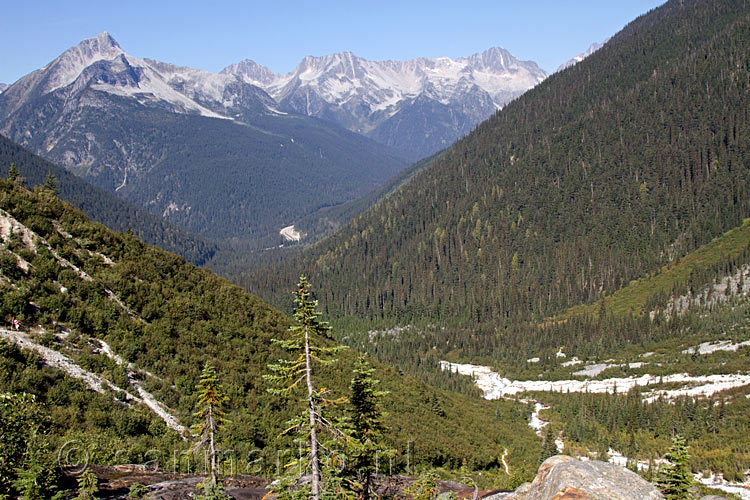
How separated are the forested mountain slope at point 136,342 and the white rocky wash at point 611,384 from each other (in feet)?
158

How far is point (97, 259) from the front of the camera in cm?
4278

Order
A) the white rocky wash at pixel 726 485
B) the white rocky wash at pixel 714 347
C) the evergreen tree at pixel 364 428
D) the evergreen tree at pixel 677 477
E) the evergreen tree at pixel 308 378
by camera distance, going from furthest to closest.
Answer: the white rocky wash at pixel 714 347 < the white rocky wash at pixel 726 485 < the evergreen tree at pixel 677 477 < the evergreen tree at pixel 364 428 < the evergreen tree at pixel 308 378

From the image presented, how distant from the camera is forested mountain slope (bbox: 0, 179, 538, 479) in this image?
2839 centimetres

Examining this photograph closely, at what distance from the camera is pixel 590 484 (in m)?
17.0

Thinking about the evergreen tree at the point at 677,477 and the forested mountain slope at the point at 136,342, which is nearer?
the evergreen tree at the point at 677,477

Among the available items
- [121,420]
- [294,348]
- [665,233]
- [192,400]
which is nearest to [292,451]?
[192,400]

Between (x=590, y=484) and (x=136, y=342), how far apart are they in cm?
3119

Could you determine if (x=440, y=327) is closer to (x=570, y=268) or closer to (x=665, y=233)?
(x=570, y=268)

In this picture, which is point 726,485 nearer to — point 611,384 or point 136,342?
point 611,384

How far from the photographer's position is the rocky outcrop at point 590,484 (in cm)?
1667

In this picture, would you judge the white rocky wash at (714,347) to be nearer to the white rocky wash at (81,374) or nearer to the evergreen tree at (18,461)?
the white rocky wash at (81,374)

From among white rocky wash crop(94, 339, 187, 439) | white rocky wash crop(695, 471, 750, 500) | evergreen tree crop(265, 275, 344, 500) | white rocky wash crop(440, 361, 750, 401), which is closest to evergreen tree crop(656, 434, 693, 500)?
evergreen tree crop(265, 275, 344, 500)

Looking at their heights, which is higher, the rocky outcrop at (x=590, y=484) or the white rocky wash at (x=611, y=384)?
the rocky outcrop at (x=590, y=484)

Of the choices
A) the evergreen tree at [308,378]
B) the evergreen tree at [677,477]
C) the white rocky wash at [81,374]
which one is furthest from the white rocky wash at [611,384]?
the evergreen tree at [308,378]
